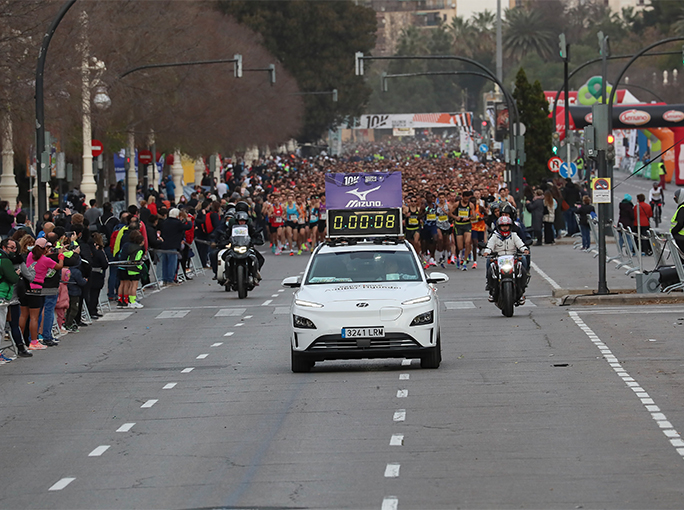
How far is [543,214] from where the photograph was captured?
137 ft

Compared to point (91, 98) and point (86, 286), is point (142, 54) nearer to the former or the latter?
point (91, 98)

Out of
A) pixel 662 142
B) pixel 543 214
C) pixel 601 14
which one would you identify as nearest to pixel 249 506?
pixel 543 214

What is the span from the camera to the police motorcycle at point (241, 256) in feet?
88.5

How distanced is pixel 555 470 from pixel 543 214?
32406 mm

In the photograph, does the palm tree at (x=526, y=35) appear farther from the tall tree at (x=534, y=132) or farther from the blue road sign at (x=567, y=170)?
the blue road sign at (x=567, y=170)

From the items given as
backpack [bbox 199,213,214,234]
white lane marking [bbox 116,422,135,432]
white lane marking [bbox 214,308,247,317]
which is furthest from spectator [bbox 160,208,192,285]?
white lane marking [bbox 116,422,135,432]

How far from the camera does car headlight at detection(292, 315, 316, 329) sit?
15125mm

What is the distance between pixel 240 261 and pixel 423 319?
12392mm

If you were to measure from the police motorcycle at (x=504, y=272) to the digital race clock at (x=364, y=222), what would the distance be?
719 centimetres

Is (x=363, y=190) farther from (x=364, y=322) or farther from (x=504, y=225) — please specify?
(x=364, y=322)

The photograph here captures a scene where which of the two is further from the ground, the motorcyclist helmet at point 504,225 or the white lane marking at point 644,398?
the motorcyclist helmet at point 504,225

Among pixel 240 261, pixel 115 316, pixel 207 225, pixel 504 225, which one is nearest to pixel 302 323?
pixel 504 225

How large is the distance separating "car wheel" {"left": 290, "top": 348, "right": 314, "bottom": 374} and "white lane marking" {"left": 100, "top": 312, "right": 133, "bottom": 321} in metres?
9.10

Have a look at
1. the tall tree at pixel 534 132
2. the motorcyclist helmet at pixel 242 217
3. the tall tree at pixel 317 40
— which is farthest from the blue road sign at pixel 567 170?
the tall tree at pixel 317 40
